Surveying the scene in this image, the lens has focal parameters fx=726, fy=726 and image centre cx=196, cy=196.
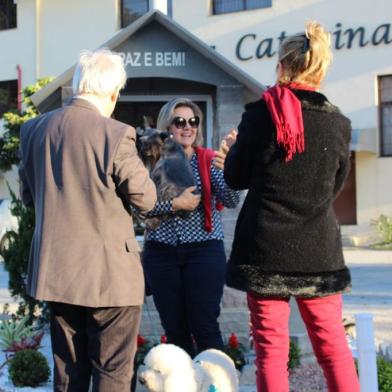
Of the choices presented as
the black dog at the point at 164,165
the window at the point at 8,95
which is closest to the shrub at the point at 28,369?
the black dog at the point at 164,165

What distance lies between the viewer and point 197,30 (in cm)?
2000

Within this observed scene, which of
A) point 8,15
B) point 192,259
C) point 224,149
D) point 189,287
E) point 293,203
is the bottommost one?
point 189,287

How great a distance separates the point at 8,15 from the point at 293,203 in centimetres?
2221

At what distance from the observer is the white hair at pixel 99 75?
323 centimetres

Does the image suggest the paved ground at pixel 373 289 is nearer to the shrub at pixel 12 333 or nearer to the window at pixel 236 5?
the shrub at pixel 12 333

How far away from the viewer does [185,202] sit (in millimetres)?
3982

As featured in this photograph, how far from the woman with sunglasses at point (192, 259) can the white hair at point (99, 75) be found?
3.03 feet

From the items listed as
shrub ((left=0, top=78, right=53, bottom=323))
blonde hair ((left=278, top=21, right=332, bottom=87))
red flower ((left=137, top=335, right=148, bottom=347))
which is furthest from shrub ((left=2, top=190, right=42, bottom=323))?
blonde hair ((left=278, top=21, right=332, bottom=87))

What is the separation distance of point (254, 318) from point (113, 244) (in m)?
0.71

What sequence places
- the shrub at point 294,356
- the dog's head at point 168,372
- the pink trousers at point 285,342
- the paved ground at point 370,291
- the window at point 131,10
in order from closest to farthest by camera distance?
the pink trousers at point 285,342 → the dog's head at point 168,372 → the shrub at point 294,356 → the paved ground at point 370,291 → the window at point 131,10

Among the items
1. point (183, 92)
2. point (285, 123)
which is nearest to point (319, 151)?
point (285, 123)

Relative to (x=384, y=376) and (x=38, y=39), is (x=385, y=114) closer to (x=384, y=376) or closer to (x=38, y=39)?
(x=38, y=39)

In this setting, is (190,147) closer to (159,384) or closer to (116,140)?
(116,140)

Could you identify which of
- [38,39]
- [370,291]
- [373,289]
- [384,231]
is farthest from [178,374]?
[38,39]
